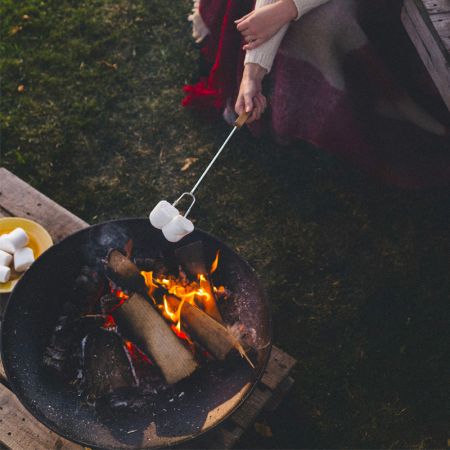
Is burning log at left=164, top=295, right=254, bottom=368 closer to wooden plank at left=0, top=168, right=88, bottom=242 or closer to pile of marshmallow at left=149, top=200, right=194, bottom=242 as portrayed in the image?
pile of marshmallow at left=149, top=200, right=194, bottom=242

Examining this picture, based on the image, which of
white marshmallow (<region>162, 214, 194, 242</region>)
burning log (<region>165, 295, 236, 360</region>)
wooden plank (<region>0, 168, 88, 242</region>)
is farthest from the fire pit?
wooden plank (<region>0, 168, 88, 242</region>)

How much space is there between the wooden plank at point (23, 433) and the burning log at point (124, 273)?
24.5 inches

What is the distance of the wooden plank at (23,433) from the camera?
201cm

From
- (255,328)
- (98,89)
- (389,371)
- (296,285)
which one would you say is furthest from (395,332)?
(98,89)

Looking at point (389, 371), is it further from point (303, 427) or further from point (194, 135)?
point (194, 135)

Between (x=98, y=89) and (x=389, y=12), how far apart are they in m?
1.86

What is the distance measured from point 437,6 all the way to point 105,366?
78.0 inches

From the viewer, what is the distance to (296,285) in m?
2.80

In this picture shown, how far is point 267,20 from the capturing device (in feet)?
8.00

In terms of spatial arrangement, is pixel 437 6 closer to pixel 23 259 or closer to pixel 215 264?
pixel 215 264

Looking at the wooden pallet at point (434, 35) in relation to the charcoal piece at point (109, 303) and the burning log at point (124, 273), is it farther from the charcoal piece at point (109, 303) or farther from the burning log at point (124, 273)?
the charcoal piece at point (109, 303)

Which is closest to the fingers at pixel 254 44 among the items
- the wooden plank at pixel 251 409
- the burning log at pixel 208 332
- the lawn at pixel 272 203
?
the lawn at pixel 272 203

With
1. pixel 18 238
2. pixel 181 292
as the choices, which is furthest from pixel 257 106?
pixel 18 238

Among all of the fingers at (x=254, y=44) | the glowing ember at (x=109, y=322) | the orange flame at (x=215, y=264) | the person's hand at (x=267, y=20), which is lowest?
the orange flame at (x=215, y=264)
